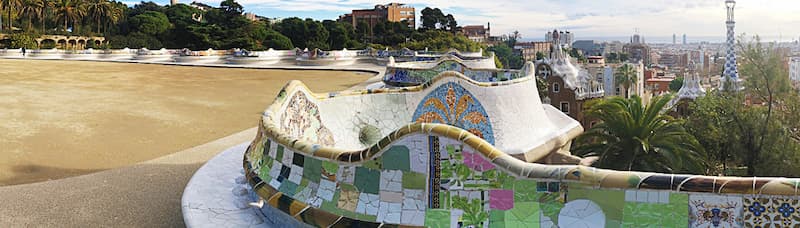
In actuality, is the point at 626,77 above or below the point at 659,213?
below

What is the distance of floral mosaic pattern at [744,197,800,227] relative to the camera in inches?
98.9

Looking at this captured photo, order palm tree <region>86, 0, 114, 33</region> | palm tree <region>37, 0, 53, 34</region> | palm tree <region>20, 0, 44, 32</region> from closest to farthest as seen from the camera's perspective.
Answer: palm tree <region>20, 0, 44, 32</region> → palm tree <region>37, 0, 53, 34</region> → palm tree <region>86, 0, 114, 33</region>

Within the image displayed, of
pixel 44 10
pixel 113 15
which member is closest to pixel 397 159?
pixel 113 15

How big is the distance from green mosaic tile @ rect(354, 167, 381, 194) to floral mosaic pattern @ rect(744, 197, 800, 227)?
1.63 meters

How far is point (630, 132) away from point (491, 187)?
8393mm

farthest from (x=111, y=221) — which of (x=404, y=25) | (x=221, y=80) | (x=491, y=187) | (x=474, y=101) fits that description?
(x=404, y=25)

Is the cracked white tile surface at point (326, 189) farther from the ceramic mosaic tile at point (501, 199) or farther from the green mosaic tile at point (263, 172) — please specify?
the ceramic mosaic tile at point (501, 199)

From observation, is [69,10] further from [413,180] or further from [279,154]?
[413,180]

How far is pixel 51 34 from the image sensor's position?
52500mm

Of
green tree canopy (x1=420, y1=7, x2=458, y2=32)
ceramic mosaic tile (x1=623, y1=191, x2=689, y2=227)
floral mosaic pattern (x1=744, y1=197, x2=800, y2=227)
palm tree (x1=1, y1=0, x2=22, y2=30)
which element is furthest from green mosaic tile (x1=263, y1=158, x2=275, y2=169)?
green tree canopy (x1=420, y1=7, x2=458, y2=32)

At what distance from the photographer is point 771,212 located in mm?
2541

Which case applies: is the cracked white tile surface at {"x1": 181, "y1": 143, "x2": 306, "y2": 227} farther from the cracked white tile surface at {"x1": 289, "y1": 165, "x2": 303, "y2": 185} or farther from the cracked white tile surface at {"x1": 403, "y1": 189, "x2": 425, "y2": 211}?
the cracked white tile surface at {"x1": 403, "y1": 189, "x2": 425, "y2": 211}

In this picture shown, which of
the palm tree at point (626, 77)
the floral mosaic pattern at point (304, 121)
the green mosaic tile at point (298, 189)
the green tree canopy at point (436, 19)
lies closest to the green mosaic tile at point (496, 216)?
the green mosaic tile at point (298, 189)

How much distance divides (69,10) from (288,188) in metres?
56.3
